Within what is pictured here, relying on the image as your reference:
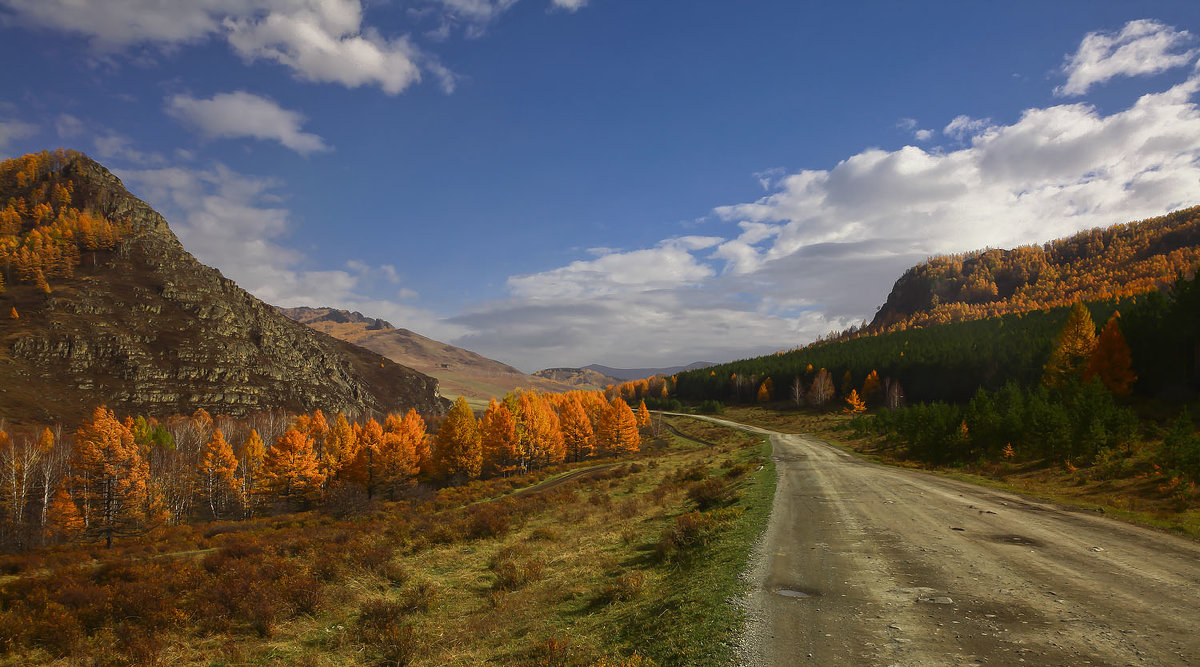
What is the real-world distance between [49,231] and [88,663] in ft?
811

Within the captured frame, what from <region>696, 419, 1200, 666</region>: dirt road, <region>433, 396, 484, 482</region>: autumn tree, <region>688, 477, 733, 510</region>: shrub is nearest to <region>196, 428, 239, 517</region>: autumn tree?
<region>433, 396, 484, 482</region>: autumn tree

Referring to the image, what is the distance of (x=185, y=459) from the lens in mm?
80250

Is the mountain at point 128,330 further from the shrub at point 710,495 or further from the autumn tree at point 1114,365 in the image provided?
the autumn tree at point 1114,365

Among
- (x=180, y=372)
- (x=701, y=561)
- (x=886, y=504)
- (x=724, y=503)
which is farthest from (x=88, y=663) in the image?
(x=180, y=372)

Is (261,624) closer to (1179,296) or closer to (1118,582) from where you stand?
(1118,582)

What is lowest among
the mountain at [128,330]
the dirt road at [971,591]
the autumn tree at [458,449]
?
the autumn tree at [458,449]

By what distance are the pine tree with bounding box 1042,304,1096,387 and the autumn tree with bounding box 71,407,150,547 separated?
112281 millimetres

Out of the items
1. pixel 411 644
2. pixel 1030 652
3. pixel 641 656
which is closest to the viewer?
pixel 1030 652

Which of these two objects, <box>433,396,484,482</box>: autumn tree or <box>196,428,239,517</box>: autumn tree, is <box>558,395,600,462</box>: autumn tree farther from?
<box>196,428,239,517</box>: autumn tree

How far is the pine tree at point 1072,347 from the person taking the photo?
61.7 m

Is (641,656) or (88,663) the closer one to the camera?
(641,656)

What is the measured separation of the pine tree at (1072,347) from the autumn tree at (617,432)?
62.1 m

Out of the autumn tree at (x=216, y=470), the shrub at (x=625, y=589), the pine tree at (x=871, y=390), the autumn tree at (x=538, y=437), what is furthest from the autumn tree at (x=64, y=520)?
the pine tree at (x=871, y=390)

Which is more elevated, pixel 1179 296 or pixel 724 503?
pixel 1179 296
